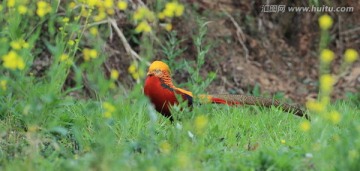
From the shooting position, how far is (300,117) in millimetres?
5262

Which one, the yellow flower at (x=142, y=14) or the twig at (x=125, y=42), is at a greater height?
the yellow flower at (x=142, y=14)

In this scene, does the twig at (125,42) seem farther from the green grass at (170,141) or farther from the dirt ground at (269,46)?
the green grass at (170,141)

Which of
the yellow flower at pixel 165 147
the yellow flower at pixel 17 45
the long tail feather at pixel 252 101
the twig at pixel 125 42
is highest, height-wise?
the yellow flower at pixel 17 45

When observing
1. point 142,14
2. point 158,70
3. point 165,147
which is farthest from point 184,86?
point 165,147

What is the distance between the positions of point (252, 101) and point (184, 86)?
1.14 meters

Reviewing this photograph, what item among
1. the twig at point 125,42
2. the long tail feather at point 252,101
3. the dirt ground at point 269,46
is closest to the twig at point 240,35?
the dirt ground at point 269,46

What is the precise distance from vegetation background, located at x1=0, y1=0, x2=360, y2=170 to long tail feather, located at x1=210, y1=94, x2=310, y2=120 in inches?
2.4

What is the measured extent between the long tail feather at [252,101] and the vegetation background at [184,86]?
61 millimetres

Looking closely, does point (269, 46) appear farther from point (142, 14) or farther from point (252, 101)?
point (142, 14)

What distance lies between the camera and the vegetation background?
3.54 metres

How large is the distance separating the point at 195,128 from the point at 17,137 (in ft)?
3.71

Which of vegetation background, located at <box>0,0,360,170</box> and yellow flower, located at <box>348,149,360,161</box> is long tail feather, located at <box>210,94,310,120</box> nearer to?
vegetation background, located at <box>0,0,360,170</box>

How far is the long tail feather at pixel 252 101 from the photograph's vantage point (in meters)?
5.16

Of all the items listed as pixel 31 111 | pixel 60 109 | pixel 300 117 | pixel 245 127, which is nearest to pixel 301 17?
pixel 300 117
